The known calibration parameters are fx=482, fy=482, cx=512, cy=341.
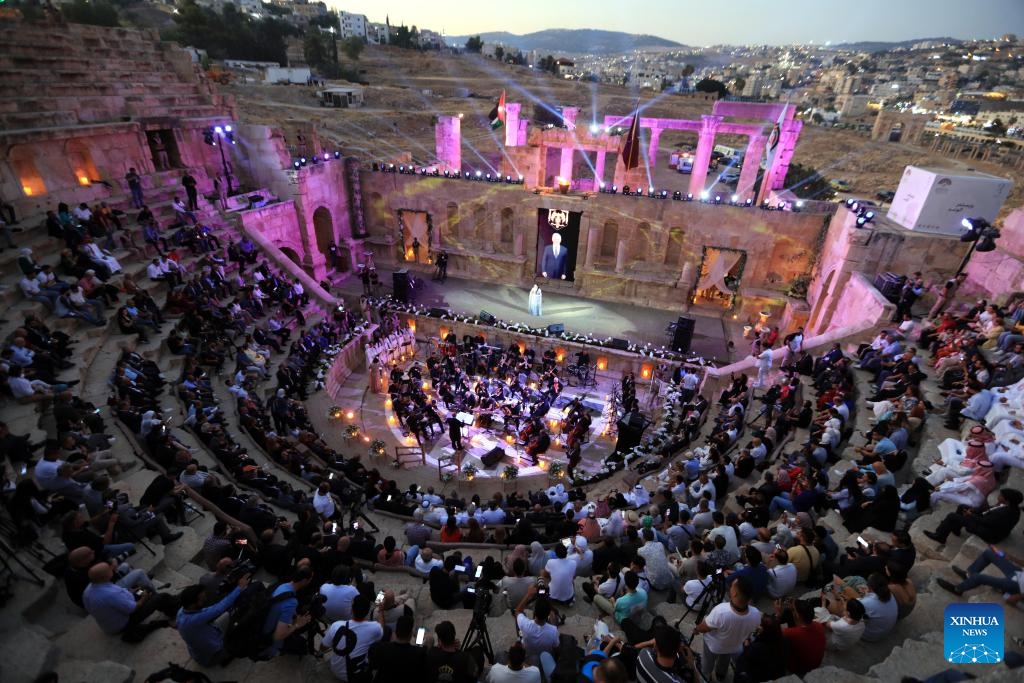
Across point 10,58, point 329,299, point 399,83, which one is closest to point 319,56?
point 399,83

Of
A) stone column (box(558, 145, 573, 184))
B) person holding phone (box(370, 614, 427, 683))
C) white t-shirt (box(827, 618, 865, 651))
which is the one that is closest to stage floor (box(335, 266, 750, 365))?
stone column (box(558, 145, 573, 184))

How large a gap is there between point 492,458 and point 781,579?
27.7 feet

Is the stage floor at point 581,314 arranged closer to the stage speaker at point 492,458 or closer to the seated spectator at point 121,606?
the stage speaker at point 492,458

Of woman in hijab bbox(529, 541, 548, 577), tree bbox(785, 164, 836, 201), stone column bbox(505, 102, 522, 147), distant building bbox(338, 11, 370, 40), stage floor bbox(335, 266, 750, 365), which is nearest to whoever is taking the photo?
woman in hijab bbox(529, 541, 548, 577)

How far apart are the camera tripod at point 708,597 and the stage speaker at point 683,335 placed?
12566 mm

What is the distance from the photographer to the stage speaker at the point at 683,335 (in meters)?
17.8

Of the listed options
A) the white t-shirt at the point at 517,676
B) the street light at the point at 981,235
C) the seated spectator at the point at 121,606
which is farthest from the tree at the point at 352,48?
the white t-shirt at the point at 517,676

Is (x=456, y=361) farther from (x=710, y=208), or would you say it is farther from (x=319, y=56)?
(x=319, y=56)

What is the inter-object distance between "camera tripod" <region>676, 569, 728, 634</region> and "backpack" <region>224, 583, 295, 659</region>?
473cm

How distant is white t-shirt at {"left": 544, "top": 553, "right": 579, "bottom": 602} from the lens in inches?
256

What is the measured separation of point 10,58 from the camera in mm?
17953

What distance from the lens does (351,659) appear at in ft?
16.7

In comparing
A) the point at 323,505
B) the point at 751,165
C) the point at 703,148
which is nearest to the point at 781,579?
the point at 323,505

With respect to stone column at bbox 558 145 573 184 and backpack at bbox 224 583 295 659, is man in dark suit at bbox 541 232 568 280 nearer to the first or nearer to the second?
stone column at bbox 558 145 573 184
